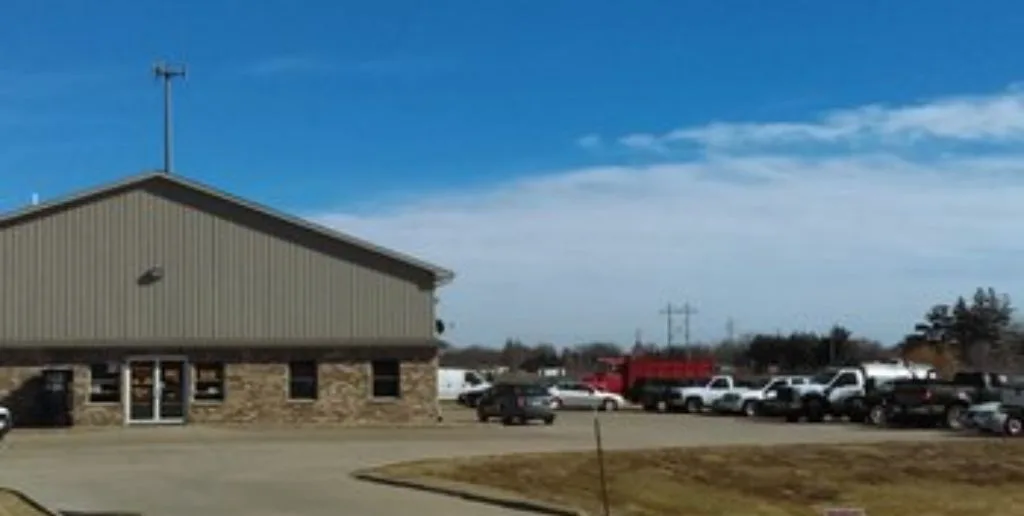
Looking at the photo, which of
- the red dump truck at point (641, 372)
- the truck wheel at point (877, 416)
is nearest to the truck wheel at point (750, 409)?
the truck wheel at point (877, 416)

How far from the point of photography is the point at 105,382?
47.2 m

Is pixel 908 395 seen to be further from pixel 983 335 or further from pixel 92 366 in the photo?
pixel 983 335

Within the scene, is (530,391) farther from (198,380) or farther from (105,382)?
(105,382)

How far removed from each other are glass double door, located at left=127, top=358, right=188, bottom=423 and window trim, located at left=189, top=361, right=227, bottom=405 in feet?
0.83

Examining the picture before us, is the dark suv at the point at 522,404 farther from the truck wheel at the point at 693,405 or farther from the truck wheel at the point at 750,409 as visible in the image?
the truck wheel at the point at 693,405

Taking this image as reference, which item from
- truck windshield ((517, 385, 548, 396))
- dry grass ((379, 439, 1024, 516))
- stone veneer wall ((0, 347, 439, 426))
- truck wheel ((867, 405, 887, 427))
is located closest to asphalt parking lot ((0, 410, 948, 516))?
truck windshield ((517, 385, 548, 396))

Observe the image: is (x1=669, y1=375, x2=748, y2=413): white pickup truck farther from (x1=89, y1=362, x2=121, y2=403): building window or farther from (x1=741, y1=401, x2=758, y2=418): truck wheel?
(x1=89, y1=362, x2=121, y2=403): building window

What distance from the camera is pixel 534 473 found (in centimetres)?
2891

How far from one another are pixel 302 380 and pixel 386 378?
2.64m

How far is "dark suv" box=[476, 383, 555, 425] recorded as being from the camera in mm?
49719

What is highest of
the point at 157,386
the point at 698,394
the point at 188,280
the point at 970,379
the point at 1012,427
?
the point at 188,280

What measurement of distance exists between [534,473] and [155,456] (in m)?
8.39

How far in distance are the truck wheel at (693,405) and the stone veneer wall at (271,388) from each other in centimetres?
1989

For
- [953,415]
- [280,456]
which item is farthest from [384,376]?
[953,415]
